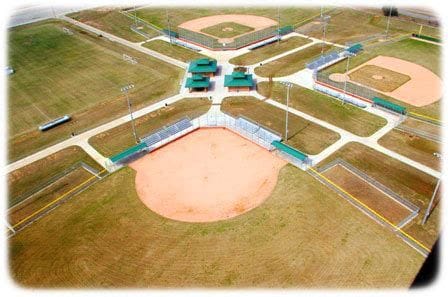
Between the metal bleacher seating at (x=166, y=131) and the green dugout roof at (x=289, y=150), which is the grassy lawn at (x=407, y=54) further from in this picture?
the metal bleacher seating at (x=166, y=131)

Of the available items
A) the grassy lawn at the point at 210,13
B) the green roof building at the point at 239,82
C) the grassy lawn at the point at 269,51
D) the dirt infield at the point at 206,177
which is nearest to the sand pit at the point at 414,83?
the grassy lawn at the point at 269,51

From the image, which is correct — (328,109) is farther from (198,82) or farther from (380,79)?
(198,82)

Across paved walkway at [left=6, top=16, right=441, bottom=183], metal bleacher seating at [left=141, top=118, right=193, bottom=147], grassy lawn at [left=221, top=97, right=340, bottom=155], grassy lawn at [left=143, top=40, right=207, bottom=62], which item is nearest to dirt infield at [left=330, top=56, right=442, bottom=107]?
paved walkway at [left=6, top=16, right=441, bottom=183]

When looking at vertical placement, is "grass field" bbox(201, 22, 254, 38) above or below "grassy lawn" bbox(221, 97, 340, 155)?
above

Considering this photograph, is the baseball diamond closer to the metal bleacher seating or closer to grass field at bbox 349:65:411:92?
the metal bleacher seating
